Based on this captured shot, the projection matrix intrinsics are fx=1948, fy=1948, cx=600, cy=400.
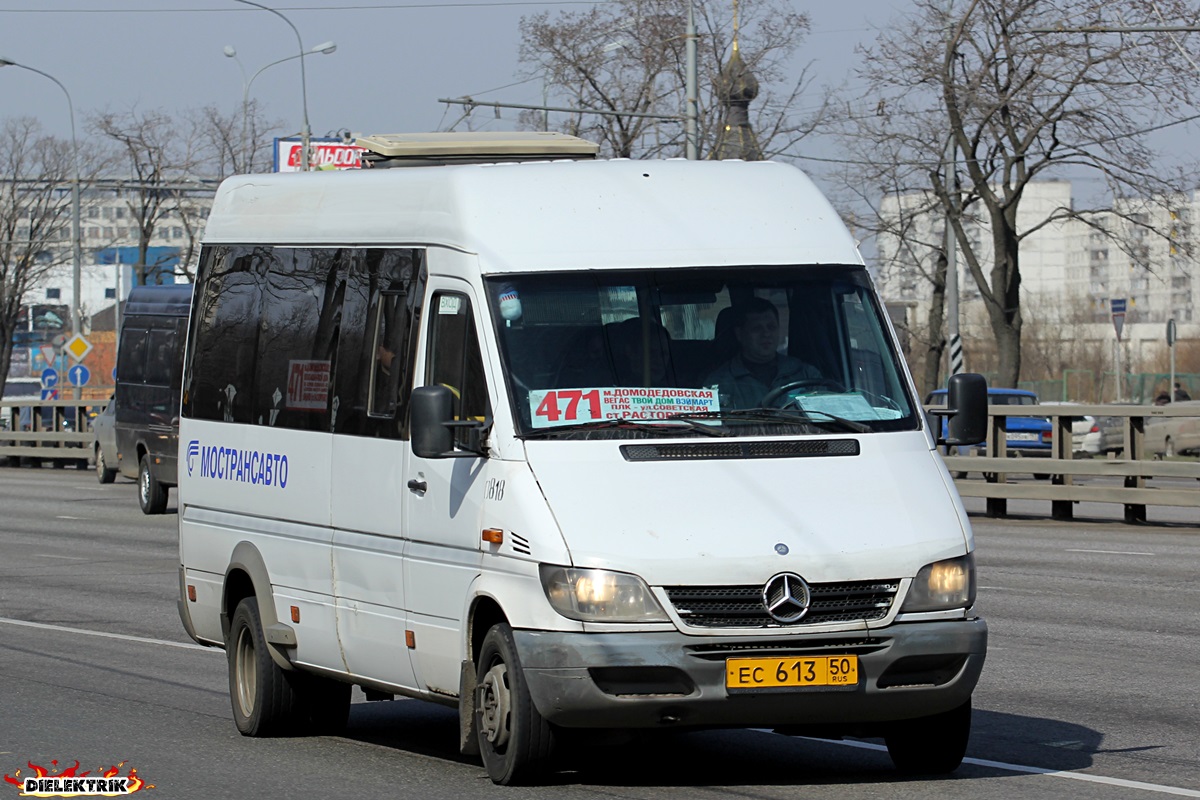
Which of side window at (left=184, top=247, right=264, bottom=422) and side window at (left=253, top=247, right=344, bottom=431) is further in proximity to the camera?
side window at (left=184, top=247, right=264, bottom=422)

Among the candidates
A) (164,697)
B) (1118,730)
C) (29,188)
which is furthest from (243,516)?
(29,188)

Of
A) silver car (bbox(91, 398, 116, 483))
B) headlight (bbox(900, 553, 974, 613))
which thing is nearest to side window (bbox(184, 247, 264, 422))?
headlight (bbox(900, 553, 974, 613))

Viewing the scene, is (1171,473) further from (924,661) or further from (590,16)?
(590,16)

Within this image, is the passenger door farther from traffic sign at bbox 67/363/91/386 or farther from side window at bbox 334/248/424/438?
traffic sign at bbox 67/363/91/386

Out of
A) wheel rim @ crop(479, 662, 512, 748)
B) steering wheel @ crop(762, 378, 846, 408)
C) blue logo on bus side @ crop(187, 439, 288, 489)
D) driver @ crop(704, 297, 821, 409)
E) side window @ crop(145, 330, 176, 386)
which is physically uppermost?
side window @ crop(145, 330, 176, 386)

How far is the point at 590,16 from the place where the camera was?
50594mm

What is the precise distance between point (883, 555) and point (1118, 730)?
241 cm

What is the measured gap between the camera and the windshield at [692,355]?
7.23 meters

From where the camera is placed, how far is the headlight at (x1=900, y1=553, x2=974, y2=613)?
6.75m

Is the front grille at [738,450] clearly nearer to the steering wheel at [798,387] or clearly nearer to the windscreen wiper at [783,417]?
the windscreen wiper at [783,417]

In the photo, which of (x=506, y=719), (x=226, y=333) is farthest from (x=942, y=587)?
(x=226, y=333)

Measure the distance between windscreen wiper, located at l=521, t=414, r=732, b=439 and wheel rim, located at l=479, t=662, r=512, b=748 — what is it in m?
0.85

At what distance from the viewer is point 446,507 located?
7.40 m

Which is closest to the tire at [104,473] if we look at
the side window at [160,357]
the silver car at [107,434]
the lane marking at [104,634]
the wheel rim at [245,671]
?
the silver car at [107,434]
